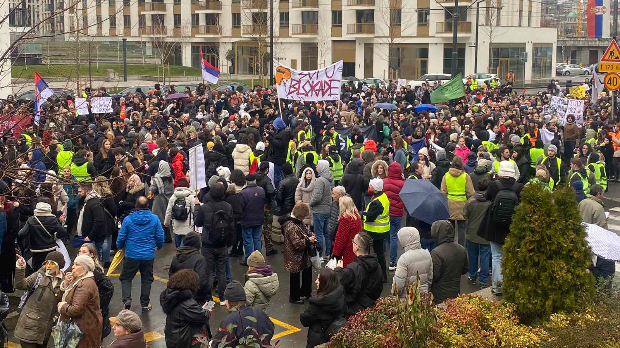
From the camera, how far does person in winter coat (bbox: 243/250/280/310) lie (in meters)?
8.99

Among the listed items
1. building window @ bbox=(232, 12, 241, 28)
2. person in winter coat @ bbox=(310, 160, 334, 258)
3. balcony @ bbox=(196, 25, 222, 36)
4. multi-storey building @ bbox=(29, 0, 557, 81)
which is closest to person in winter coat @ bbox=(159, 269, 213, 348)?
person in winter coat @ bbox=(310, 160, 334, 258)

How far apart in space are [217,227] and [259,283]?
246 cm

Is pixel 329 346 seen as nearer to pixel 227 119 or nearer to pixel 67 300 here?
pixel 67 300

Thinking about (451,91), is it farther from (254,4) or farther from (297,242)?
(254,4)

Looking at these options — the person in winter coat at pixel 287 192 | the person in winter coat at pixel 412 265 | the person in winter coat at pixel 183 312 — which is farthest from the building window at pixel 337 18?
the person in winter coat at pixel 183 312

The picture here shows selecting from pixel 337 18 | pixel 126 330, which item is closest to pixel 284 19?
pixel 337 18

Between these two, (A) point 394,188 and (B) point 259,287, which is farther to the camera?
(A) point 394,188

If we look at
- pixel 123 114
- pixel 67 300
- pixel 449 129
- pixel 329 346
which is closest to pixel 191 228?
pixel 67 300

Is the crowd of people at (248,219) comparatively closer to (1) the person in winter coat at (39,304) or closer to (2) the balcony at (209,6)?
(1) the person in winter coat at (39,304)

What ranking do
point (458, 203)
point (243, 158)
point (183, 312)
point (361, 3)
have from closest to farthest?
point (183, 312)
point (458, 203)
point (243, 158)
point (361, 3)

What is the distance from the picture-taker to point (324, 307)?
27.2 feet

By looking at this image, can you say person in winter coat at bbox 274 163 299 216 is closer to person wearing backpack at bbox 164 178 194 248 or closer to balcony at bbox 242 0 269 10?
person wearing backpack at bbox 164 178 194 248

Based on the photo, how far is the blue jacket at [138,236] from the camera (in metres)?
11.0

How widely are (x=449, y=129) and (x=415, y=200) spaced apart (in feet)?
30.2
